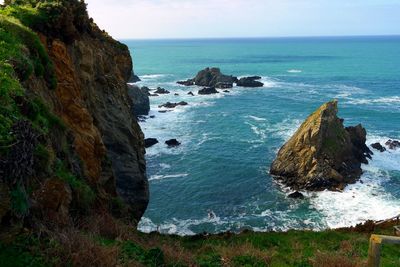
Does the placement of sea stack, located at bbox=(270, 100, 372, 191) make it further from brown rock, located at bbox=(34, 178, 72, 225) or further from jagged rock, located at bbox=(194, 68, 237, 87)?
jagged rock, located at bbox=(194, 68, 237, 87)

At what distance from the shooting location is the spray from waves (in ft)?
127

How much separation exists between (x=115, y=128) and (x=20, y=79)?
12.4 meters

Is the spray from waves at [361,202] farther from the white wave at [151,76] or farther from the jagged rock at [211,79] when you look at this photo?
the white wave at [151,76]

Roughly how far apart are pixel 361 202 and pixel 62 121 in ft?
111

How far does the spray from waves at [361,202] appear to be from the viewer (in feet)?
127

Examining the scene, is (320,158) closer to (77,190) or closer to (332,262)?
(332,262)

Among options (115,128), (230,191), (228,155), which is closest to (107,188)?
(115,128)

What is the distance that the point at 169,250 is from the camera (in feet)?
48.7

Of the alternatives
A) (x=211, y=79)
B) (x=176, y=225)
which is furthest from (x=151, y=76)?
(x=176, y=225)

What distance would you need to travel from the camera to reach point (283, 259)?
17719 millimetres

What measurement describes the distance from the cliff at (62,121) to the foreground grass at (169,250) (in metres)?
0.85

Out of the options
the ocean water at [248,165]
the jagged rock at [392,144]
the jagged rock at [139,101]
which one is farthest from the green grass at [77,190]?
the jagged rock at [139,101]

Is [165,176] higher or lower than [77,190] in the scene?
lower

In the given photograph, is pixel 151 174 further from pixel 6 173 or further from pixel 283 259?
pixel 6 173
